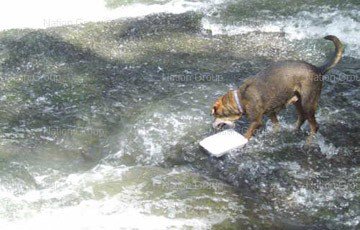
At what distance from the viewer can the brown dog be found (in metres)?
6.74

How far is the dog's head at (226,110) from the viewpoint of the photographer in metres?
6.83

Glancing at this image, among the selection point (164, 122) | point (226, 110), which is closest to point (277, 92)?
point (226, 110)

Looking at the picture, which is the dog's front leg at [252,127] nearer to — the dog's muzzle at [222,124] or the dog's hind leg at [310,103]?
the dog's muzzle at [222,124]

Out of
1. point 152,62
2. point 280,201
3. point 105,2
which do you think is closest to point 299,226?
point 280,201

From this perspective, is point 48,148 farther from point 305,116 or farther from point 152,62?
point 305,116

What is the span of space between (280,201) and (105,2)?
7758 mm

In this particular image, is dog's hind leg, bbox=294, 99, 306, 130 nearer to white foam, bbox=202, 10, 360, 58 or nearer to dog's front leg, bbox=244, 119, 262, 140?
dog's front leg, bbox=244, 119, 262, 140

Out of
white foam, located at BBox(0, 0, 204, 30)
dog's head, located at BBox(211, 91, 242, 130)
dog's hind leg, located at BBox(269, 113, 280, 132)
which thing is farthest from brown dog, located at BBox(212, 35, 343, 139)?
white foam, located at BBox(0, 0, 204, 30)

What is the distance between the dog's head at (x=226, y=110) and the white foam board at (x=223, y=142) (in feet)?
0.50

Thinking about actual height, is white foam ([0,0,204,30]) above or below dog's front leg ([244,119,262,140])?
above

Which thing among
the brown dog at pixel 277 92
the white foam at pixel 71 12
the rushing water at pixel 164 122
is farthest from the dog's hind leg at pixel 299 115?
the white foam at pixel 71 12

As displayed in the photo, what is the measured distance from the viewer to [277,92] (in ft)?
22.4

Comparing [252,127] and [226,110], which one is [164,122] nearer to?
[226,110]

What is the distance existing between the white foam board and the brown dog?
17 cm
